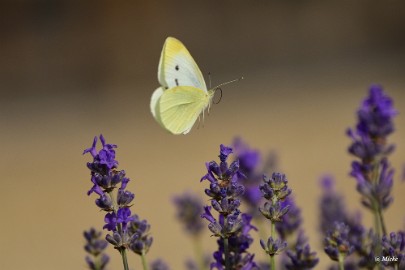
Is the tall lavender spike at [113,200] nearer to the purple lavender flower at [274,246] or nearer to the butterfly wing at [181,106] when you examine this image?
the purple lavender flower at [274,246]

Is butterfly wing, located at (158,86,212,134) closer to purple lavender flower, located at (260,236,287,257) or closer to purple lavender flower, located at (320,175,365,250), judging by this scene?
purple lavender flower, located at (320,175,365,250)

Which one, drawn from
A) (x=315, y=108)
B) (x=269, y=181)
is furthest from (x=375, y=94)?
(x=315, y=108)

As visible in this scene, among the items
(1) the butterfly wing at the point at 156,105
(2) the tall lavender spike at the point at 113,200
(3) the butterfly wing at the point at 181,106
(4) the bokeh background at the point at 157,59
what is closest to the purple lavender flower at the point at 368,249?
(2) the tall lavender spike at the point at 113,200

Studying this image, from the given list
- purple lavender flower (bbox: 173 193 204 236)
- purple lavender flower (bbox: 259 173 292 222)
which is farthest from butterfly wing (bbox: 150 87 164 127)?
purple lavender flower (bbox: 259 173 292 222)

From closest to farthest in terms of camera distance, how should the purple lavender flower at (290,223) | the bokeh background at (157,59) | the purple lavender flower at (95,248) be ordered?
the purple lavender flower at (95,248) → the purple lavender flower at (290,223) → the bokeh background at (157,59)

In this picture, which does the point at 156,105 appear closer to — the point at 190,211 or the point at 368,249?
the point at 190,211

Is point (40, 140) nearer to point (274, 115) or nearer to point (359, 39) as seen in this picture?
point (274, 115)

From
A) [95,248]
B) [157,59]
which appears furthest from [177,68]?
[157,59]
